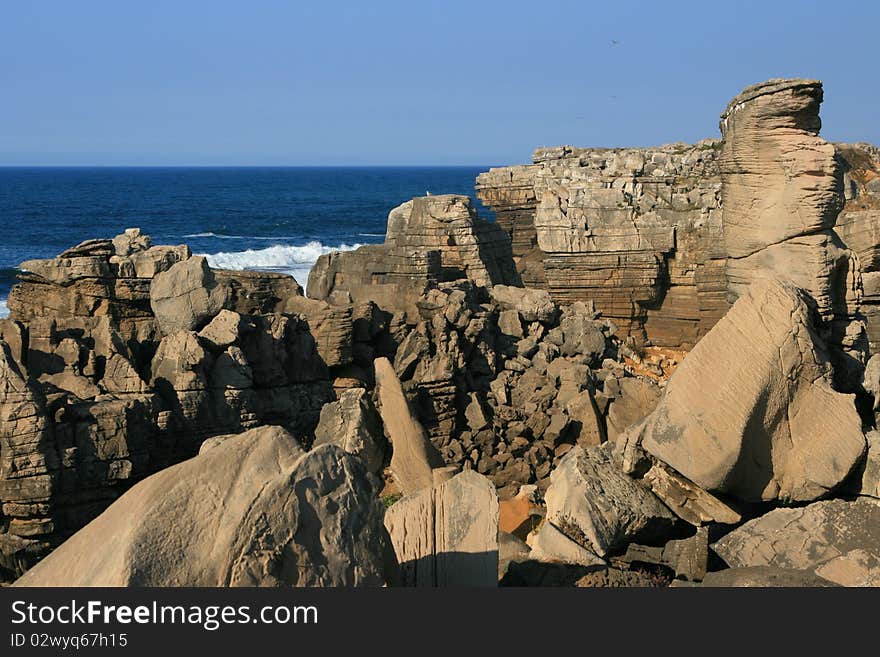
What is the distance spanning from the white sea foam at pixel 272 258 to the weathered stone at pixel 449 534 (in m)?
33.6

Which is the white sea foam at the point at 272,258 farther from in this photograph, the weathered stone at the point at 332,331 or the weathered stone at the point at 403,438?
the weathered stone at the point at 403,438

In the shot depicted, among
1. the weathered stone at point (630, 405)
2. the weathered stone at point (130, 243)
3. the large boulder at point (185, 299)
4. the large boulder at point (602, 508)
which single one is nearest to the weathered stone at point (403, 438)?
the large boulder at point (185, 299)

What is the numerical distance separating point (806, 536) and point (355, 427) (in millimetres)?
4475

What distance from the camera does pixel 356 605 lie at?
4020 mm

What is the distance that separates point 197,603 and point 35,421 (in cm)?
512

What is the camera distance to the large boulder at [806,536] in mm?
6516

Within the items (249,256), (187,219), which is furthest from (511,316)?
(187,219)

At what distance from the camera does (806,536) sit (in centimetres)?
666

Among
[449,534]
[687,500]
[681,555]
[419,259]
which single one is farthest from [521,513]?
[419,259]

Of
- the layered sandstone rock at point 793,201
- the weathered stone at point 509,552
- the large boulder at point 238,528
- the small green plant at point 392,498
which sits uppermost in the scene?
the layered sandstone rock at point 793,201

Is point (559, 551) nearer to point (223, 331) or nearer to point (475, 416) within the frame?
point (223, 331)

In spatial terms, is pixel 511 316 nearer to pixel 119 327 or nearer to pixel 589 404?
pixel 589 404

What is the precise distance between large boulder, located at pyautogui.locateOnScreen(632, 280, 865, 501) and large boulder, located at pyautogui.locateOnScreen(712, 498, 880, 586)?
0.85 ft

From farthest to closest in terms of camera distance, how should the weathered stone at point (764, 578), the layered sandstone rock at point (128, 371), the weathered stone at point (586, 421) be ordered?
the weathered stone at point (586, 421) < the layered sandstone rock at point (128, 371) < the weathered stone at point (764, 578)
